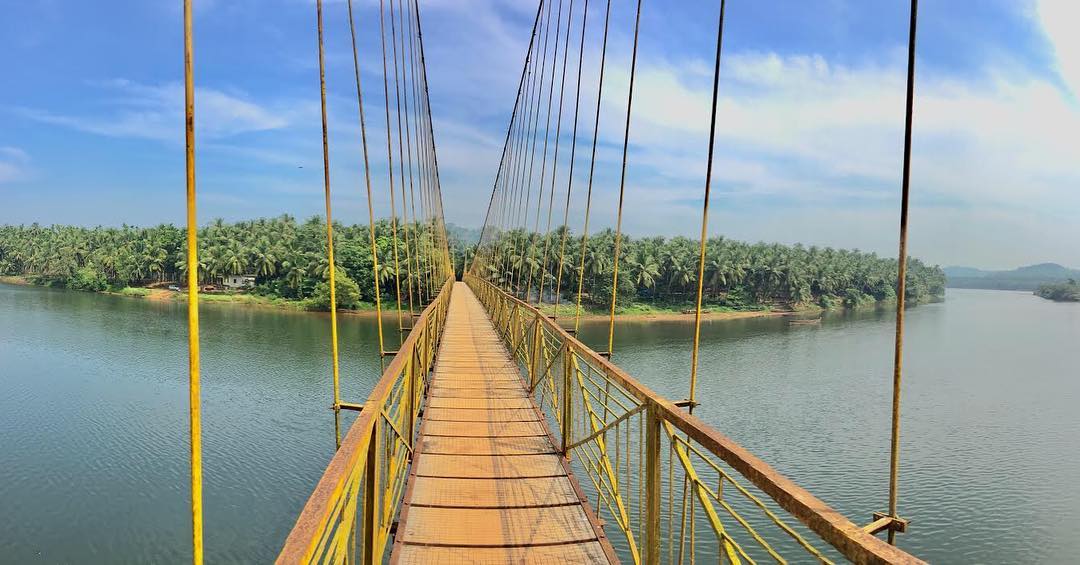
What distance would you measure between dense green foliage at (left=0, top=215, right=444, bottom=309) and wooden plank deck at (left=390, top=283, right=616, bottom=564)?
31136 mm

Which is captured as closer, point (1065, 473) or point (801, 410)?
point (1065, 473)

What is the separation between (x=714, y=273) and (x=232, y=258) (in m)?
38.1

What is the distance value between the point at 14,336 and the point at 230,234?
88.3 feet

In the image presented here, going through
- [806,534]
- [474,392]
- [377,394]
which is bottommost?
[806,534]

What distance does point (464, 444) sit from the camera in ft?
11.9

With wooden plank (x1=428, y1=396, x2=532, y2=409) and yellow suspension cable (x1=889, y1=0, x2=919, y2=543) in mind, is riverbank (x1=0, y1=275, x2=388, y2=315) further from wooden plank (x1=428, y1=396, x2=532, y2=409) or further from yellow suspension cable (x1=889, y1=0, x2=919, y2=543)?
yellow suspension cable (x1=889, y1=0, x2=919, y2=543)

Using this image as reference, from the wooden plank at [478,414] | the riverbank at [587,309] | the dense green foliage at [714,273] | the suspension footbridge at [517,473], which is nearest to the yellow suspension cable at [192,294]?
the suspension footbridge at [517,473]

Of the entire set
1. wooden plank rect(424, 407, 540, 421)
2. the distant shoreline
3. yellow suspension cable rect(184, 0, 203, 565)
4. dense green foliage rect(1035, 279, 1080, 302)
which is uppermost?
yellow suspension cable rect(184, 0, 203, 565)

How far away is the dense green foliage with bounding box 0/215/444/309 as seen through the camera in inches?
1531

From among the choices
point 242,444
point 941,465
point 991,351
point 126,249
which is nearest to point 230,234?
point 126,249

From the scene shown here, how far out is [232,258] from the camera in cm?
4162

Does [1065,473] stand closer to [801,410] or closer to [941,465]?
[941,465]

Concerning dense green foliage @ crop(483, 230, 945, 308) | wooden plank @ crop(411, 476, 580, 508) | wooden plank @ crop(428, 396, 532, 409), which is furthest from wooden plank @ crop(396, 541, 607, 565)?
dense green foliage @ crop(483, 230, 945, 308)

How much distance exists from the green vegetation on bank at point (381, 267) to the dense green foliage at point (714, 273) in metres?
0.11
